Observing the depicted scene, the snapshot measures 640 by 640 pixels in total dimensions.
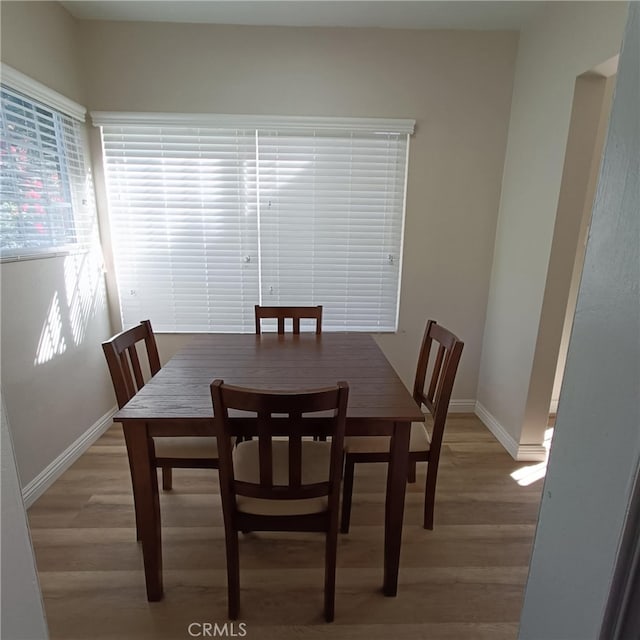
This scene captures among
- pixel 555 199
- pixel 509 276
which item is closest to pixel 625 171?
pixel 555 199

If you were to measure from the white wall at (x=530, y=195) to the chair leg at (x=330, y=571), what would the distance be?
1.56m

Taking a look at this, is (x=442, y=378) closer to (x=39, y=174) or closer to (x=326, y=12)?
(x=326, y=12)

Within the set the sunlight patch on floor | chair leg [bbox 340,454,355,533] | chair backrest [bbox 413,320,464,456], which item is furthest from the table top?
the sunlight patch on floor

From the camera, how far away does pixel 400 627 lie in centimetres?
129

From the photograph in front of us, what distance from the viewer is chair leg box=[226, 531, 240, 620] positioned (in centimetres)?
122

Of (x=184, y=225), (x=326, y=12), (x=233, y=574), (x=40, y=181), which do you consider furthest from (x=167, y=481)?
(x=326, y=12)

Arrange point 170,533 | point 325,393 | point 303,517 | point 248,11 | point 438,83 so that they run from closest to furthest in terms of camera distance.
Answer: point 325,393 → point 303,517 → point 170,533 → point 248,11 → point 438,83

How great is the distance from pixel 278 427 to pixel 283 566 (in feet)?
2.70

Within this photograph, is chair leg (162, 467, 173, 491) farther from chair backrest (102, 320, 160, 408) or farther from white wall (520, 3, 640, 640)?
white wall (520, 3, 640, 640)

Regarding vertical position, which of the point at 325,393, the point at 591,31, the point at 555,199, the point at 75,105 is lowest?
the point at 325,393

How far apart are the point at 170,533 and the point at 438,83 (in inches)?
119

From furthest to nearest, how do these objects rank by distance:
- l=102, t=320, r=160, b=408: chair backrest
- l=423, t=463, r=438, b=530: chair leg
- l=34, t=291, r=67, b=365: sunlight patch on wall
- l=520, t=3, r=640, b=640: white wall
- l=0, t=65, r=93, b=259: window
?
l=34, t=291, r=67, b=365: sunlight patch on wall, l=0, t=65, r=93, b=259: window, l=423, t=463, r=438, b=530: chair leg, l=102, t=320, r=160, b=408: chair backrest, l=520, t=3, r=640, b=640: white wall

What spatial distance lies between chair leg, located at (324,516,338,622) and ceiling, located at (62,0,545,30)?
263cm

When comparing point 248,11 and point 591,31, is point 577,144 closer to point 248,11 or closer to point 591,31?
point 591,31
